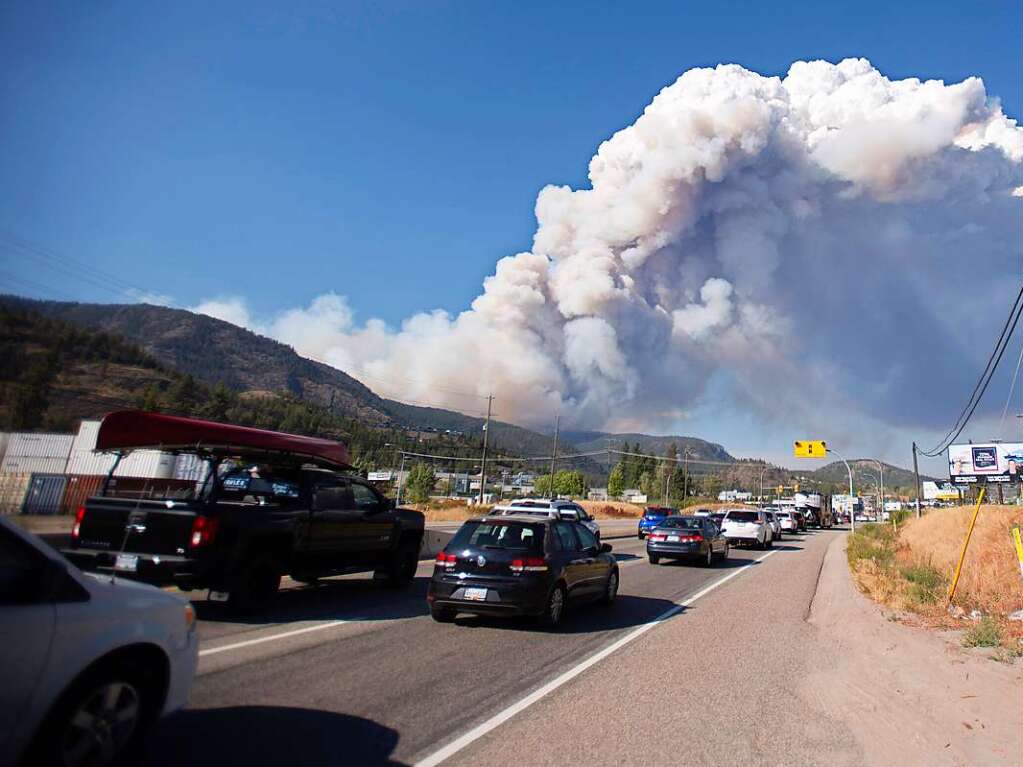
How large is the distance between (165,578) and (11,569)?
480 centimetres

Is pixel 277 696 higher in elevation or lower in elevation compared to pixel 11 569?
lower

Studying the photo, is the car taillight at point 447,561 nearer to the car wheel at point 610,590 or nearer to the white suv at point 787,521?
the car wheel at point 610,590

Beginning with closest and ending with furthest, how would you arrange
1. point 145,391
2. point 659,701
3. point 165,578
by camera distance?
point 659,701
point 165,578
point 145,391

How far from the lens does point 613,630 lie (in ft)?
28.2

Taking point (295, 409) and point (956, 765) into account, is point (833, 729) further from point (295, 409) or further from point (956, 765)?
point (295, 409)

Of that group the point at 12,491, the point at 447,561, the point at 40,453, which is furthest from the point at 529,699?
the point at 40,453

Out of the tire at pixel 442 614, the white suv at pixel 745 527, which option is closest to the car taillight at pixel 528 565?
the tire at pixel 442 614

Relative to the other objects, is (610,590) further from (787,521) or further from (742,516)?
(787,521)

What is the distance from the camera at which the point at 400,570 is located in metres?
11.0

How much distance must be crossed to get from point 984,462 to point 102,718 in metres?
86.1

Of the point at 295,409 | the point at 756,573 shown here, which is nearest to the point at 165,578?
the point at 756,573

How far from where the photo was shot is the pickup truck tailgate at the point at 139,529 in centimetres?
745

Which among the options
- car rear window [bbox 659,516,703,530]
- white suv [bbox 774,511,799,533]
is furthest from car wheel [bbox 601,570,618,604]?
white suv [bbox 774,511,799,533]

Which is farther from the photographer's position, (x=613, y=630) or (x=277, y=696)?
(x=613, y=630)
